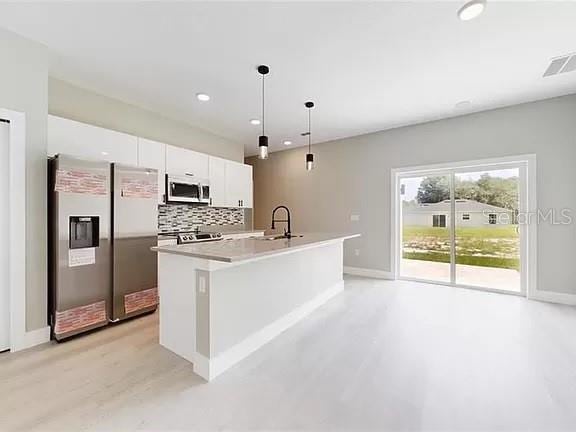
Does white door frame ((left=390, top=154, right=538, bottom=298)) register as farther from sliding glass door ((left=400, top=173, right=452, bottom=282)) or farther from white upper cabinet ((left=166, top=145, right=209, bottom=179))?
white upper cabinet ((left=166, top=145, right=209, bottom=179))

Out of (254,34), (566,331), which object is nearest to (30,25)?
(254,34)

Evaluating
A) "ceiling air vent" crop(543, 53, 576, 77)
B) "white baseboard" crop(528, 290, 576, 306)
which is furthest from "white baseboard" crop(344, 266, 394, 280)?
"ceiling air vent" crop(543, 53, 576, 77)

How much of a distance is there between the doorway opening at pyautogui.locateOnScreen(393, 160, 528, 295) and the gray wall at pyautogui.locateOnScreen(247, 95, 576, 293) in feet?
0.76

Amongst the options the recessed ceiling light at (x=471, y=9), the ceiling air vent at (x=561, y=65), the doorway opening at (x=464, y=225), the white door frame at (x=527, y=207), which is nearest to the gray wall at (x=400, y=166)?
the white door frame at (x=527, y=207)

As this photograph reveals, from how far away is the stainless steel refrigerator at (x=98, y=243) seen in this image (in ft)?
8.31

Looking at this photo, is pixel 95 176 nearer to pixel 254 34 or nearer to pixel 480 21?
pixel 254 34

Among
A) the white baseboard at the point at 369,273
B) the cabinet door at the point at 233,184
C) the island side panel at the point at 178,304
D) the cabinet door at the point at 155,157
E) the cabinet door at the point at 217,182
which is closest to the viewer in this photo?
the island side panel at the point at 178,304

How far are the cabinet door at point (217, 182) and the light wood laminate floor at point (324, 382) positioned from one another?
2486 mm

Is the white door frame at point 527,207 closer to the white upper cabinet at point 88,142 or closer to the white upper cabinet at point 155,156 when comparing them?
the white upper cabinet at point 155,156

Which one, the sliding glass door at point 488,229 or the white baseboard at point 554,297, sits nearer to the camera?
the white baseboard at point 554,297

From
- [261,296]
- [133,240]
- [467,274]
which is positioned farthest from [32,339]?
[467,274]

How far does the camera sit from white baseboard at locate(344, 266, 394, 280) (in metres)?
5.07

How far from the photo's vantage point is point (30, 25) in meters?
2.28

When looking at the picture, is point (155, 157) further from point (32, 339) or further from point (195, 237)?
point (32, 339)
